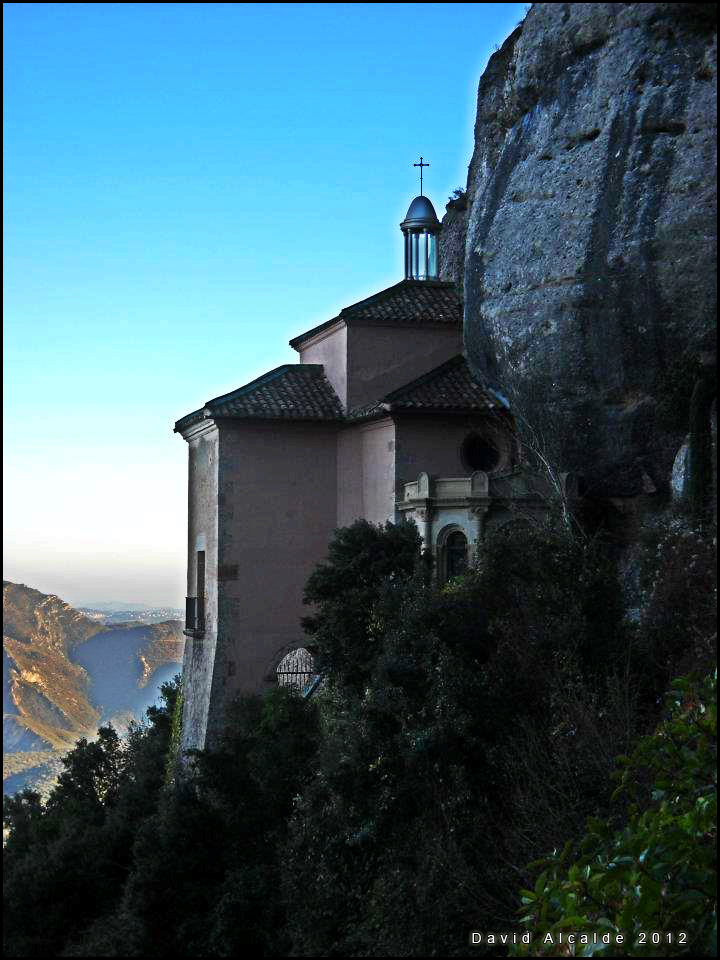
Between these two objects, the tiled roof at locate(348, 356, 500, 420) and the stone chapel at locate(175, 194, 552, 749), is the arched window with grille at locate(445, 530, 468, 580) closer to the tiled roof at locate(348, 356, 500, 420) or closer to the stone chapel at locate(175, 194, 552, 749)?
the stone chapel at locate(175, 194, 552, 749)

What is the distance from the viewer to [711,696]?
13180 millimetres

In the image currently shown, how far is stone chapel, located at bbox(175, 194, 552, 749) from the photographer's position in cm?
2722

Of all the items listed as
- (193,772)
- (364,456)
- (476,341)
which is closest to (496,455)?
(364,456)

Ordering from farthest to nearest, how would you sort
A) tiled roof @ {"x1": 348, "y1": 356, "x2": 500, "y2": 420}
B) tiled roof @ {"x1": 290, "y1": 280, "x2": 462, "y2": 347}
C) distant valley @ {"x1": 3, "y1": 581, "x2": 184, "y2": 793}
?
distant valley @ {"x1": 3, "y1": 581, "x2": 184, "y2": 793}, tiled roof @ {"x1": 290, "y1": 280, "x2": 462, "y2": 347}, tiled roof @ {"x1": 348, "y1": 356, "x2": 500, "y2": 420}

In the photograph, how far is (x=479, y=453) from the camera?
2764cm

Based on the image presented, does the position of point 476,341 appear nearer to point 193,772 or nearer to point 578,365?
point 578,365

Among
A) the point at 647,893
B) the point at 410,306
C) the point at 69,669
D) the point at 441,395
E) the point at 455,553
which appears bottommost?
the point at 69,669

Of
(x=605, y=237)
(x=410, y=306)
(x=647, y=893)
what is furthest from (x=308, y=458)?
(x=647, y=893)

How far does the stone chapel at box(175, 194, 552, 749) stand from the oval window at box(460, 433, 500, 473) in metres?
0.03

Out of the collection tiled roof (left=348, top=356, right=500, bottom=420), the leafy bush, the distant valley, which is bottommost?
the distant valley

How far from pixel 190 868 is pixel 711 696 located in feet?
36.3

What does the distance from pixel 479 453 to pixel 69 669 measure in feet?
233

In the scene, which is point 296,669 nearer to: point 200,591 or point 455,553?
point 200,591

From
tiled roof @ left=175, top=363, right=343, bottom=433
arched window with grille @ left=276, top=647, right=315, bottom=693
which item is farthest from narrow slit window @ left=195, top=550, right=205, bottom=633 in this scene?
tiled roof @ left=175, top=363, right=343, bottom=433
